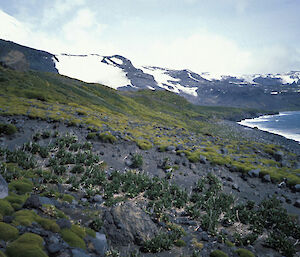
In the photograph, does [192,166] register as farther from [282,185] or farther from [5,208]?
[5,208]

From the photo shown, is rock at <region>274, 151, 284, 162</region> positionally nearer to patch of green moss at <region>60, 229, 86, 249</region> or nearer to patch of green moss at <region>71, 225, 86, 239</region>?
patch of green moss at <region>71, 225, 86, 239</region>

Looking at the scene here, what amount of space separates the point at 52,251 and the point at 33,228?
61.7 inches

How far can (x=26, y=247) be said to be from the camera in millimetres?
7500

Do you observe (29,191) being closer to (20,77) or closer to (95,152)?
(95,152)

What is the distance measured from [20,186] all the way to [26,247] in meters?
6.30

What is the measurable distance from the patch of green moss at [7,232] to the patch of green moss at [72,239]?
189 centimetres

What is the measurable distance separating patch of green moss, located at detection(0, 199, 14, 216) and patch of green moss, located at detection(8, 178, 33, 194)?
2.50 metres

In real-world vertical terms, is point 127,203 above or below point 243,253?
above

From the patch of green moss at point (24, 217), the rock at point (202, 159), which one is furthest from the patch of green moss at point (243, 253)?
the rock at point (202, 159)

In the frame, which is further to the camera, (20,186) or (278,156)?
(278,156)

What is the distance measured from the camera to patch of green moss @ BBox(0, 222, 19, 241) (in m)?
7.84

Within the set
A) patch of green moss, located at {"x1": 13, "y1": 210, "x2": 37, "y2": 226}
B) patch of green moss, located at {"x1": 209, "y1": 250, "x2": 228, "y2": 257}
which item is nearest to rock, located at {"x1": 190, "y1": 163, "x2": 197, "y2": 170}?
patch of green moss, located at {"x1": 209, "y1": 250, "x2": 228, "y2": 257}

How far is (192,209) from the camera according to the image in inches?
618

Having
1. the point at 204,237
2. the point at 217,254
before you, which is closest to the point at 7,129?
the point at 204,237
